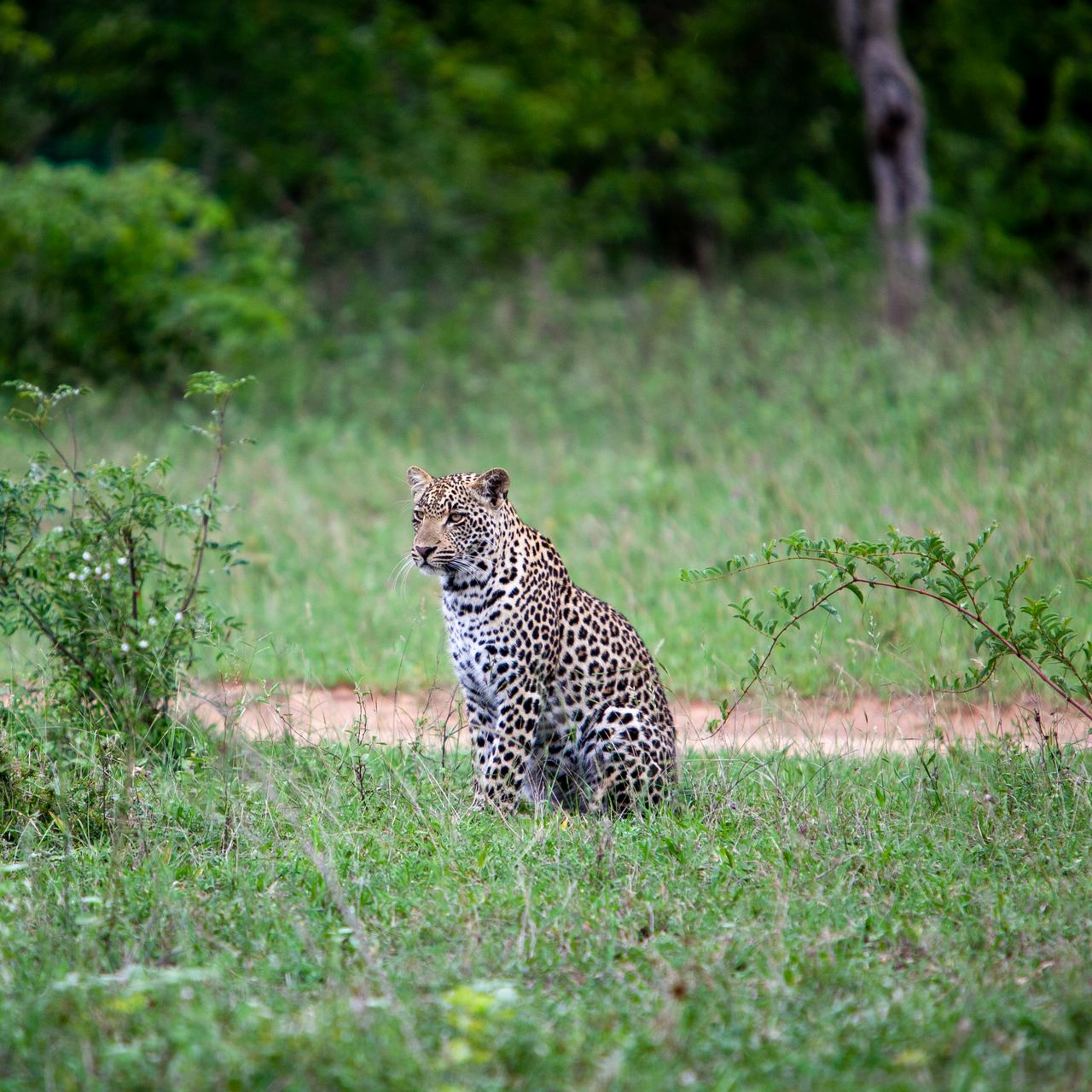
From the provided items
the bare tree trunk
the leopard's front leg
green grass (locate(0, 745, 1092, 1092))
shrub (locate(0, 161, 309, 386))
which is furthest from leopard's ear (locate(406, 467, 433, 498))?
the bare tree trunk

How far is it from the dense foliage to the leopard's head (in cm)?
1327

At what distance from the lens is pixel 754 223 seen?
77.8 ft

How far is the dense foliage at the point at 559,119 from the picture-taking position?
1923 cm

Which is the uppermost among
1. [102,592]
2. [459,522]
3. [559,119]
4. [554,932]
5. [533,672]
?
[559,119]

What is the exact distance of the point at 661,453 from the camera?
12.8m

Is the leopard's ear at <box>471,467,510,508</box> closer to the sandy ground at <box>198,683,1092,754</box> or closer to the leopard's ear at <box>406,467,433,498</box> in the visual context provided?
the leopard's ear at <box>406,467,433,498</box>

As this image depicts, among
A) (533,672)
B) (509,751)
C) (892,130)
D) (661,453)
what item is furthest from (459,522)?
(892,130)

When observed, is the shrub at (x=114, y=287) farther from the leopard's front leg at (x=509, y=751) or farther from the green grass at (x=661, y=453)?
the leopard's front leg at (x=509, y=751)

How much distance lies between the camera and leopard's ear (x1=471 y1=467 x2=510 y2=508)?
6.35 metres

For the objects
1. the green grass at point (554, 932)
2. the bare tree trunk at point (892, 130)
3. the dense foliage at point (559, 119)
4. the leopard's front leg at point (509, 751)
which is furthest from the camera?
the dense foliage at point (559, 119)

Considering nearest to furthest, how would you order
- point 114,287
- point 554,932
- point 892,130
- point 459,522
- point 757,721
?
point 554,932
point 459,522
point 757,721
point 114,287
point 892,130

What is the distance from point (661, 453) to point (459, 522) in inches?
263

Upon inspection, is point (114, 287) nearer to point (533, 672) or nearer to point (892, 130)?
point (892, 130)

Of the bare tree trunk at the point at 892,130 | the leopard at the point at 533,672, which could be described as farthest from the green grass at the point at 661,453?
the bare tree trunk at the point at 892,130
